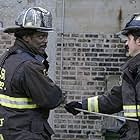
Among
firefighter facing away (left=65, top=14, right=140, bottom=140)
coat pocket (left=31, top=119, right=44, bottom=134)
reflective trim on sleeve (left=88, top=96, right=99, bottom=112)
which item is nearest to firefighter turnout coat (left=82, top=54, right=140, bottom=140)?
firefighter facing away (left=65, top=14, right=140, bottom=140)

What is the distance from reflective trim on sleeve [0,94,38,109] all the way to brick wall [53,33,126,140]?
335 centimetres

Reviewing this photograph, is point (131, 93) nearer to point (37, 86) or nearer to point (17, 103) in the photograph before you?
point (37, 86)

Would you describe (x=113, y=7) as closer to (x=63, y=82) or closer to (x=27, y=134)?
(x=63, y=82)

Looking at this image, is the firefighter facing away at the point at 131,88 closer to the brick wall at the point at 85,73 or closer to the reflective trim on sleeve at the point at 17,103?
the reflective trim on sleeve at the point at 17,103

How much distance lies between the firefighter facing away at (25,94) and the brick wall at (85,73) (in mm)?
3203

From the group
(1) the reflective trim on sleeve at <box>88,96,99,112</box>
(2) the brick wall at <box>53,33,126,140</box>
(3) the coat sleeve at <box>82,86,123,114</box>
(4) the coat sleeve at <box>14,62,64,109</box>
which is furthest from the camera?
(2) the brick wall at <box>53,33,126,140</box>

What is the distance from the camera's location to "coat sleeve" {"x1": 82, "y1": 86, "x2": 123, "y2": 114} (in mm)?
4645

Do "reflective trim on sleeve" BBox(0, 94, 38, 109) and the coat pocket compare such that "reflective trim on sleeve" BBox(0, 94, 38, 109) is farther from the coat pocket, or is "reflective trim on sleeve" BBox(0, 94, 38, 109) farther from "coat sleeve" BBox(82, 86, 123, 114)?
"coat sleeve" BBox(82, 86, 123, 114)

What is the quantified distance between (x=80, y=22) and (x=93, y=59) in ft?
2.25

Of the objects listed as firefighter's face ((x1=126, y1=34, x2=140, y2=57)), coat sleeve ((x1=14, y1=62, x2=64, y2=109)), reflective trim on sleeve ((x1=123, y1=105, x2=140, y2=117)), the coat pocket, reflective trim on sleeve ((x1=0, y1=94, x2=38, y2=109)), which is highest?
firefighter's face ((x1=126, y1=34, x2=140, y2=57))

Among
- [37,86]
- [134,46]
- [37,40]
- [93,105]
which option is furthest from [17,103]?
[134,46]

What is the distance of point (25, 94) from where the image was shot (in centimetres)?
413

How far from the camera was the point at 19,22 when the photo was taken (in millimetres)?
4414

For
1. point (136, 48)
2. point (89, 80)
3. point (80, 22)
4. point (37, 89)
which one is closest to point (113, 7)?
point (80, 22)
